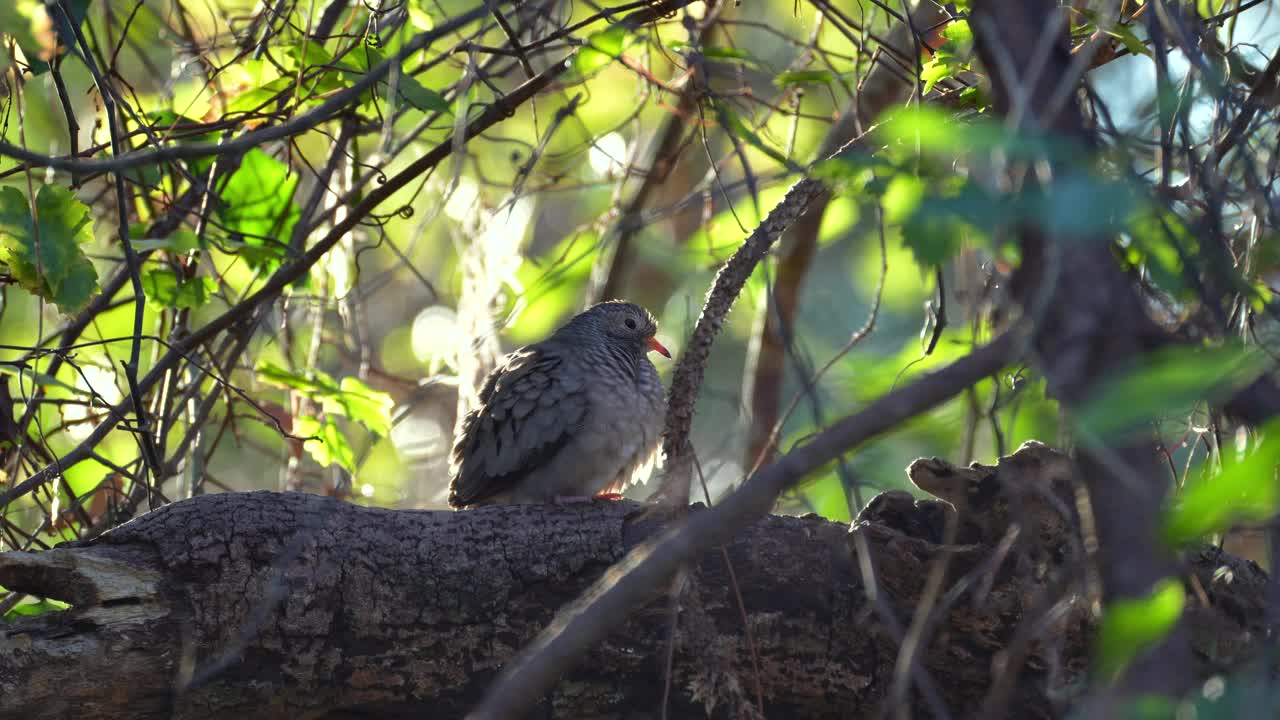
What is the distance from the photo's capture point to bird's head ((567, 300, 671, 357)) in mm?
5289

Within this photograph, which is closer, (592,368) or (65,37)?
(65,37)

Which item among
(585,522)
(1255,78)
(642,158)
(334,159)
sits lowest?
(585,522)

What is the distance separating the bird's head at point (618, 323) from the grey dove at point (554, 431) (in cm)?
37

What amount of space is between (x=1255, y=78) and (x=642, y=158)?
11.1 feet

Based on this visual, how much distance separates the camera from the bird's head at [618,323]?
529 centimetres

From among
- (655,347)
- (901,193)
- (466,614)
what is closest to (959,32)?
Result: (901,193)

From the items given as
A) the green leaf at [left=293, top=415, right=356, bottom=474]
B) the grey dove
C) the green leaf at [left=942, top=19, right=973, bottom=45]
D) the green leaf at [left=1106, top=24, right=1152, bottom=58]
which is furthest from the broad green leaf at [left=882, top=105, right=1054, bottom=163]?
the grey dove

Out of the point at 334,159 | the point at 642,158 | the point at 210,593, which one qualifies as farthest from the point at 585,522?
the point at 642,158

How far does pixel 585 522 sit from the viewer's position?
122 inches

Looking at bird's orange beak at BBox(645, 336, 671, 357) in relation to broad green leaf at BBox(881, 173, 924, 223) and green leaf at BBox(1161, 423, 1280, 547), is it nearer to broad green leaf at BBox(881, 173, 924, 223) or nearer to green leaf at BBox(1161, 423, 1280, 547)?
broad green leaf at BBox(881, 173, 924, 223)

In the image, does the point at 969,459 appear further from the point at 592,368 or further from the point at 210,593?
the point at 210,593

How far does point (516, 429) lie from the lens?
4605 mm

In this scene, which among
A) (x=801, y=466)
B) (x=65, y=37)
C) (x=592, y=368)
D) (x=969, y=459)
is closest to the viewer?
(x=801, y=466)

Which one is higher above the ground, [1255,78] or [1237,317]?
[1255,78]
